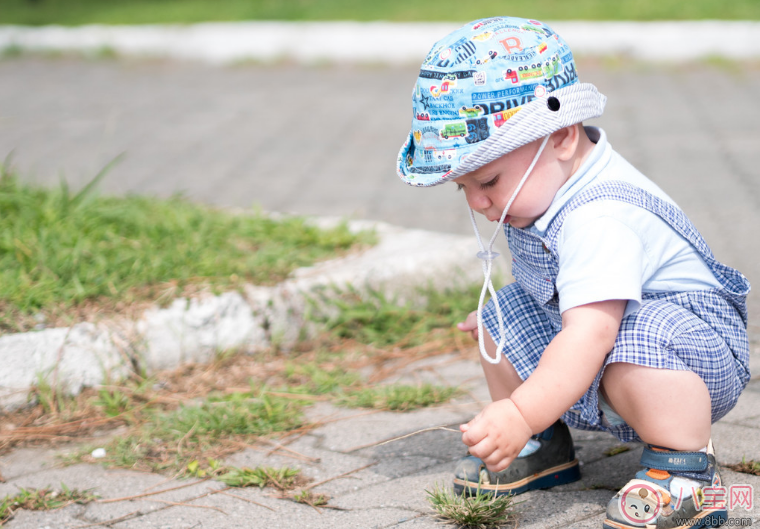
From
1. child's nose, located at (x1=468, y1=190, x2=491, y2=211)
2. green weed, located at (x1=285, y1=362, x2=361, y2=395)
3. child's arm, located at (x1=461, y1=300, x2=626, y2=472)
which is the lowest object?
green weed, located at (x1=285, y1=362, x2=361, y2=395)

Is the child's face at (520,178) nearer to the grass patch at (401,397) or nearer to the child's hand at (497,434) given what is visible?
the child's hand at (497,434)

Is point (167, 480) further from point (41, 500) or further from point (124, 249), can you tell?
point (124, 249)

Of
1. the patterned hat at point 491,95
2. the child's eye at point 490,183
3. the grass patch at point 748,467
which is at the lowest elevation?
the grass patch at point 748,467

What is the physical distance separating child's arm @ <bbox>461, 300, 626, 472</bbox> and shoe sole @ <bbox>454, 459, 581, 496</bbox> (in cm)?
29

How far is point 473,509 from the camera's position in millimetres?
1637

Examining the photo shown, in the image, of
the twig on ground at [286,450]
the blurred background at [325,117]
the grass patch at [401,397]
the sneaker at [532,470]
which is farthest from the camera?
the blurred background at [325,117]

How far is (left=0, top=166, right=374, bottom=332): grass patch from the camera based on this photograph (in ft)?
8.18

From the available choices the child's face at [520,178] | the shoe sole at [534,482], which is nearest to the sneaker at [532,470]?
the shoe sole at [534,482]

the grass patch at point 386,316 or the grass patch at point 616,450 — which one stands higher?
the grass patch at point 386,316

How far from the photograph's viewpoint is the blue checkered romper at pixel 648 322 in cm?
156

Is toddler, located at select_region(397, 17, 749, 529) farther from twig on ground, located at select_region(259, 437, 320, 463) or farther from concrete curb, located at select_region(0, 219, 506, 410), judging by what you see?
concrete curb, located at select_region(0, 219, 506, 410)

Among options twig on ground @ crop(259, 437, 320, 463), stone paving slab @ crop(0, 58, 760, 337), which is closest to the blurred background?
stone paving slab @ crop(0, 58, 760, 337)

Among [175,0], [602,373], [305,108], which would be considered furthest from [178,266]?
[175,0]

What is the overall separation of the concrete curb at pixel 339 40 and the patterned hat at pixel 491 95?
570 centimetres
